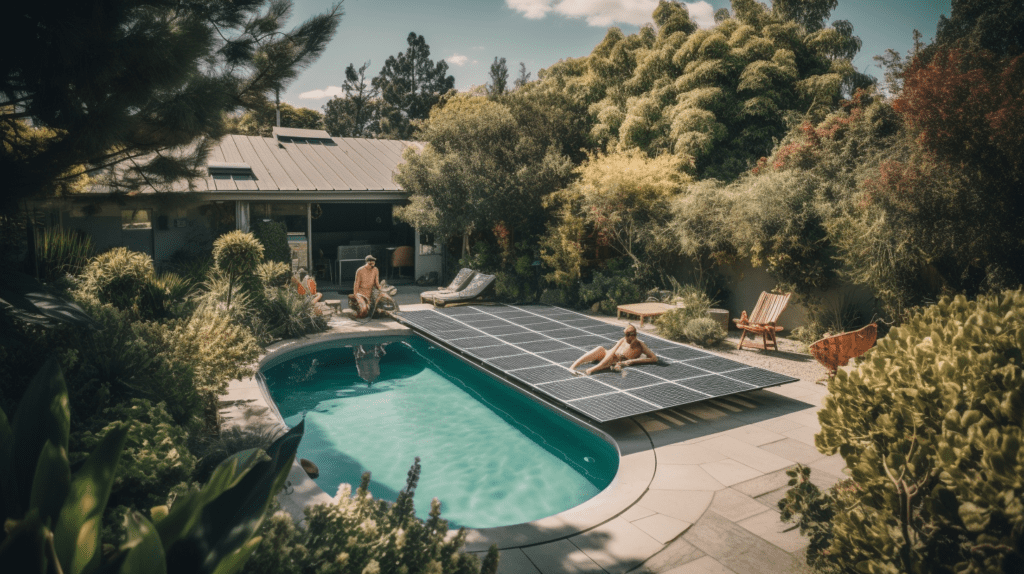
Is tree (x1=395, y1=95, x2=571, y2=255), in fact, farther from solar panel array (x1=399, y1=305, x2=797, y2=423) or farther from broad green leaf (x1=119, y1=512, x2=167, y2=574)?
broad green leaf (x1=119, y1=512, x2=167, y2=574)

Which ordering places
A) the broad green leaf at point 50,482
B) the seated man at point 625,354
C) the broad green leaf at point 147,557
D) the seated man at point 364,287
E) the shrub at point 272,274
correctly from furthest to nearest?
the seated man at point 364,287, the shrub at point 272,274, the seated man at point 625,354, the broad green leaf at point 50,482, the broad green leaf at point 147,557

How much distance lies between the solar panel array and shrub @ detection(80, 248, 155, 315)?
430 cm

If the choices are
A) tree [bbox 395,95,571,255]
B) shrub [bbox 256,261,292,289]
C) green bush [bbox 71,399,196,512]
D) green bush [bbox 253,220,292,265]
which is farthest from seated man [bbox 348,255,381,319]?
green bush [bbox 71,399,196,512]

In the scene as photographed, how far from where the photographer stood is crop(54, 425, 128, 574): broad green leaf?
1184 millimetres

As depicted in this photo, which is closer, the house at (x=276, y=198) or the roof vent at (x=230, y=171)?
the house at (x=276, y=198)

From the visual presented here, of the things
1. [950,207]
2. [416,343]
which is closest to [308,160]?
[416,343]

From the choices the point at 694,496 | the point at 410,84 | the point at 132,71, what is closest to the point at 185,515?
the point at 132,71

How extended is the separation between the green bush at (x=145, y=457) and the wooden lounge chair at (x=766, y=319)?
829 centimetres

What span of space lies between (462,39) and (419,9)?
3.72 meters

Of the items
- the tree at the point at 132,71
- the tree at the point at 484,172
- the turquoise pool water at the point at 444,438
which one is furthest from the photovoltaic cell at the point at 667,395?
the tree at the point at 484,172

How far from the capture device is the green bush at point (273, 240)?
1412cm

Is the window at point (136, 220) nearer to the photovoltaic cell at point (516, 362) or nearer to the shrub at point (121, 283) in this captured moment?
the shrub at point (121, 283)

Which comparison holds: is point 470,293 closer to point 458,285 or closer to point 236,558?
point 458,285

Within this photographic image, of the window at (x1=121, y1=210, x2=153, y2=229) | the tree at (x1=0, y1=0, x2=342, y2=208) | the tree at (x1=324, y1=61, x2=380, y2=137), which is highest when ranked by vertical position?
the tree at (x1=324, y1=61, x2=380, y2=137)
